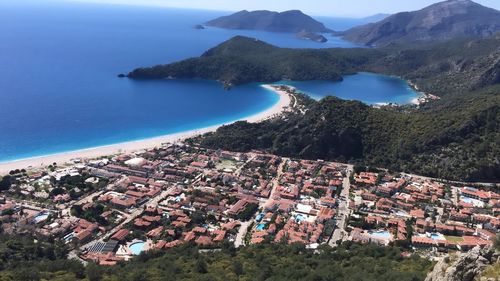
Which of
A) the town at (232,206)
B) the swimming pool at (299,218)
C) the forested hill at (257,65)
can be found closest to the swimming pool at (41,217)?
the town at (232,206)


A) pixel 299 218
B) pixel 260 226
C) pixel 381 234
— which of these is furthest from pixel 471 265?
pixel 299 218

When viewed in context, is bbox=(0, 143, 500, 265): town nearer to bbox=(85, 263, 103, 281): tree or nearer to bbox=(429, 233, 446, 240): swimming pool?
bbox=(429, 233, 446, 240): swimming pool

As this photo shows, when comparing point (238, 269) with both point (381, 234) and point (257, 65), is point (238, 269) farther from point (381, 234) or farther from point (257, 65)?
point (257, 65)

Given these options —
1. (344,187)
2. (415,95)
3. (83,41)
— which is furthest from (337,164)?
(83,41)

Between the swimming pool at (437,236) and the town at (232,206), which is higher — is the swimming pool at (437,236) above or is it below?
below

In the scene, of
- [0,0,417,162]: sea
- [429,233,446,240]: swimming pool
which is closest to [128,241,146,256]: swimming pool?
[429,233,446,240]: swimming pool

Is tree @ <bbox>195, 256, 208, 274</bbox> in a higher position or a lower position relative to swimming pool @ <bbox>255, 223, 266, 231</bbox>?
higher

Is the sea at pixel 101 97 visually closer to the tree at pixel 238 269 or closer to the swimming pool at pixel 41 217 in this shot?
the swimming pool at pixel 41 217
